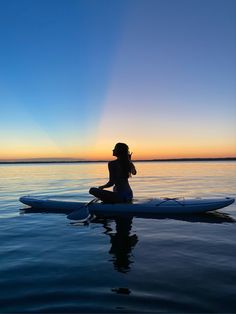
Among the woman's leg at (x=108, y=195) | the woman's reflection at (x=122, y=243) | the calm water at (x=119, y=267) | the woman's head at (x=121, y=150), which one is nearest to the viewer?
the calm water at (x=119, y=267)

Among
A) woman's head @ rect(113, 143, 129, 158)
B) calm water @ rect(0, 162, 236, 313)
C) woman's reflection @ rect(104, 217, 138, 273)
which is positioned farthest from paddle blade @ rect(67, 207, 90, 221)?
woman's head @ rect(113, 143, 129, 158)

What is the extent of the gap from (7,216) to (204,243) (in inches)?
308

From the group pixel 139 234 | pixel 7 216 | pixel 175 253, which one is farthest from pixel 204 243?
pixel 7 216

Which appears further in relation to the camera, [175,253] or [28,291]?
[175,253]

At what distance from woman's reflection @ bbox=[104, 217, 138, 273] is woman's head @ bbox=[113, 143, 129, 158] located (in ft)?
7.38

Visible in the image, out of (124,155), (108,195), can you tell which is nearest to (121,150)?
(124,155)

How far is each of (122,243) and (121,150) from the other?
3813 mm

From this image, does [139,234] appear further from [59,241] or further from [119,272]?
[119,272]

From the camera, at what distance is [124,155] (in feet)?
38.6

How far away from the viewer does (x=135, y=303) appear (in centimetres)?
504

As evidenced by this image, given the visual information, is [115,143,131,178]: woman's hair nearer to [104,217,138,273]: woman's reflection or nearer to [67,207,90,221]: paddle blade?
[104,217,138,273]: woman's reflection

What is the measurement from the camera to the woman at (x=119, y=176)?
11.8 meters

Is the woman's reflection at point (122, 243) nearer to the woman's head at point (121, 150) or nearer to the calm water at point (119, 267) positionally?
the calm water at point (119, 267)

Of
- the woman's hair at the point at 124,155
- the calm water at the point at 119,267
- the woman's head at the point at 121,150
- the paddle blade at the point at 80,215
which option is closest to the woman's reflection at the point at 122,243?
the calm water at the point at 119,267
